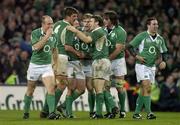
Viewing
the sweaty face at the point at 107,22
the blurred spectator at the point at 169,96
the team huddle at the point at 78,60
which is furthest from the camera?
the blurred spectator at the point at 169,96

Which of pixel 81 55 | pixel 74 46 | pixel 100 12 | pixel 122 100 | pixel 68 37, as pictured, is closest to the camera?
pixel 68 37

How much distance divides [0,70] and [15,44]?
1.40 metres

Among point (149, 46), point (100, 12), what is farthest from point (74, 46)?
point (100, 12)

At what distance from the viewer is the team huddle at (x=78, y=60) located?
17.4 metres

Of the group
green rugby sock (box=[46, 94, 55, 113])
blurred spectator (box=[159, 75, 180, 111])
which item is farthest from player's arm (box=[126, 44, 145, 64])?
blurred spectator (box=[159, 75, 180, 111])

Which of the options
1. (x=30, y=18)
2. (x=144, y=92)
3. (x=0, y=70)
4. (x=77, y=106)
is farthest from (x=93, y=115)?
(x=30, y=18)

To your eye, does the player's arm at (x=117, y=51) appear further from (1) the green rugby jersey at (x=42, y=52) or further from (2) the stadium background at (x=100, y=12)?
(2) the stadium background at (x=100, y=12)

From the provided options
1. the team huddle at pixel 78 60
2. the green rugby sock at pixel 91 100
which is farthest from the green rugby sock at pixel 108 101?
the green rugby sock at pixel 91 100

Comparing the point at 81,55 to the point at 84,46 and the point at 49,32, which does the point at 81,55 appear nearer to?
the point at 84,46

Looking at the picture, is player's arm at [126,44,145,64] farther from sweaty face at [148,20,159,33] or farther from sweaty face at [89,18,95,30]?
sweaty face at [89,18,95,30]

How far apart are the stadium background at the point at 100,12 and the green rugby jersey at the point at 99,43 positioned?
→ 7031mm

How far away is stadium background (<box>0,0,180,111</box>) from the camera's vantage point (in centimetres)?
2453

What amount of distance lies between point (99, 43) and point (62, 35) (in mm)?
855

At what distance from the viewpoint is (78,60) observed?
17.9 m
